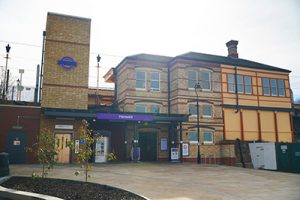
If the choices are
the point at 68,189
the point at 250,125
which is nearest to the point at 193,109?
the point at 250,125

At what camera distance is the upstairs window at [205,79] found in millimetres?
26484

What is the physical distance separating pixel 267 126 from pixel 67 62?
2141 cm

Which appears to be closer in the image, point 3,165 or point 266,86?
point 3,165

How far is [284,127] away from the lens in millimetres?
29062

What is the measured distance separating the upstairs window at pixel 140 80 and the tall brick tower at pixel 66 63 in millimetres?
5101

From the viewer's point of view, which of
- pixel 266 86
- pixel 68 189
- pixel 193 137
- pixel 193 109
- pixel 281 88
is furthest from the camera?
pixel 281 88

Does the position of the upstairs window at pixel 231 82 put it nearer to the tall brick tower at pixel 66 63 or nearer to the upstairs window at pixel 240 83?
the upstairs window at pixel 240 83

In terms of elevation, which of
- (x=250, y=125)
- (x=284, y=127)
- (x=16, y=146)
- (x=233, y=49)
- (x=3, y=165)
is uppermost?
(x=233, y=49)

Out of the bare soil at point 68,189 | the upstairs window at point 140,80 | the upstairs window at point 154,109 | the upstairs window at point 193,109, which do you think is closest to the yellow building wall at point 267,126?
the upstairs window at point 193,109

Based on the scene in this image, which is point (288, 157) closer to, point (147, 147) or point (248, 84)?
point (248, 84)

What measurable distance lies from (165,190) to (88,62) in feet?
51.0

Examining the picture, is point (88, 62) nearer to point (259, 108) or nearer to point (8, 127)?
point (8, 127)

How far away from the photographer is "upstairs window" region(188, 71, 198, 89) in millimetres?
25961

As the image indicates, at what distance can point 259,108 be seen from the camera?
28203mm
